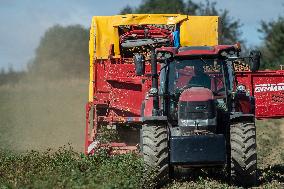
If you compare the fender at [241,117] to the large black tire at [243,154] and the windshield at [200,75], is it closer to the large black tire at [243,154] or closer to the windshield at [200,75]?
the large black tire at [243,154]

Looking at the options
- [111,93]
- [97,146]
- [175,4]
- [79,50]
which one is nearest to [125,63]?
[111,93]

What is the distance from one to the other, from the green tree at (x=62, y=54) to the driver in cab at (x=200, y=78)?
36.2m

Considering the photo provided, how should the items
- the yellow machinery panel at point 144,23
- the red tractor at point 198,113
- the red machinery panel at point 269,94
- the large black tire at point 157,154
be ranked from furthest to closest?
the yellow machinery panel at point 144,23 → the red machinery panel at point 269,94 → the large black tire at point 157,154 → the red tractor at point 198,113

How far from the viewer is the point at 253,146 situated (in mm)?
10164

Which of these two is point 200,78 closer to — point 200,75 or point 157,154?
point 200,75

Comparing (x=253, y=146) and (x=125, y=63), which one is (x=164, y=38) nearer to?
(x=125, y=63)

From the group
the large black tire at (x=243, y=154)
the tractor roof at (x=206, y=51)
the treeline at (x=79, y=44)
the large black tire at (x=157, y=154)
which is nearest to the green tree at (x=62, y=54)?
the treeline at (x=79, y=44)

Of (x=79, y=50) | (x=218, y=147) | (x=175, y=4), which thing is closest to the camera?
(x=218, y=147)

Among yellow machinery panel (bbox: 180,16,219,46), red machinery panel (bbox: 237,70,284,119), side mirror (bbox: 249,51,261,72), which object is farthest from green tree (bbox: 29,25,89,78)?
side mirror (bbox: 249,51,261,72)

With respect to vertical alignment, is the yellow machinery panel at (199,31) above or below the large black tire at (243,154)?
above

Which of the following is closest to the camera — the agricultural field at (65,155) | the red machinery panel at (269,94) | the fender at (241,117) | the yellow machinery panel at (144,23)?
the agricultural field at (65,155)

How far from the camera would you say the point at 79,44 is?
6650 centimetres

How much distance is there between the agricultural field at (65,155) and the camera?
9328 mm

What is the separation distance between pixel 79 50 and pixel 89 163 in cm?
5239
